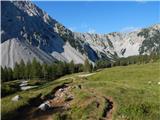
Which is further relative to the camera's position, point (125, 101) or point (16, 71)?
point (16, 71)

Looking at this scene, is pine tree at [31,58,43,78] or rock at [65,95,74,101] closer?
rock at [65,95,74,101]

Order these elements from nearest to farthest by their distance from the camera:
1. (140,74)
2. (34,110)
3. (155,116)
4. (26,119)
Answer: (155,116)
(26,119)
(34,110)
(140,74)

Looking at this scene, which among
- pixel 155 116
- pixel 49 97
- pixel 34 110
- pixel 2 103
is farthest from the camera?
pixel 49 97

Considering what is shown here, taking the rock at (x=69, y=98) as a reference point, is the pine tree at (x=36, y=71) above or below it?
above

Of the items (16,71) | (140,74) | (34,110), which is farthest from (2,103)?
(16,71)

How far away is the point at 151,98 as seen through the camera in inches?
1817

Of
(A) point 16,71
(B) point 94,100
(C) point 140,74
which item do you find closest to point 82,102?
(B) point 94,100

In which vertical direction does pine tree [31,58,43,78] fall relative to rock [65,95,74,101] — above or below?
above

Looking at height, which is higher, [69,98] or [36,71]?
[36,71]

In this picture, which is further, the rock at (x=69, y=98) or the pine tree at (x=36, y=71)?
the pine tree at (x=36, y=71)

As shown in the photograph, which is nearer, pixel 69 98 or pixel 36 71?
pixel 69 98

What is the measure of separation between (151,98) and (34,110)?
15.5 metres

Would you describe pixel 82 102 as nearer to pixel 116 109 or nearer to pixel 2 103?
pixel 116 109

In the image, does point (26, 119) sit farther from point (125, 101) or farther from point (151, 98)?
point (151, 98)
